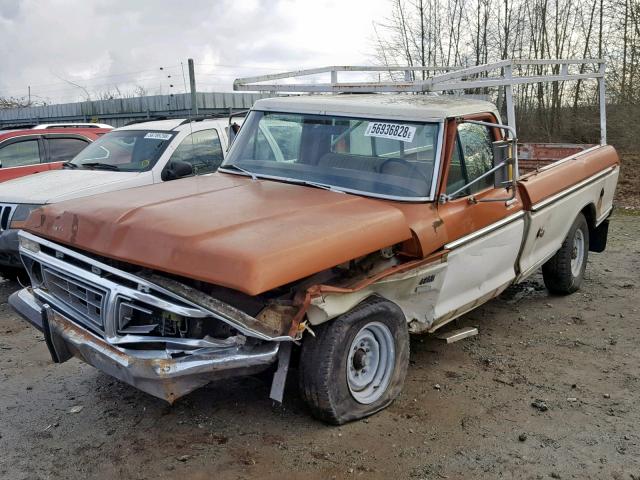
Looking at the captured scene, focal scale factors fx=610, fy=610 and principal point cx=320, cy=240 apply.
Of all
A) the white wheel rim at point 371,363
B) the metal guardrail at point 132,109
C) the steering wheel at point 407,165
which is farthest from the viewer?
the metal guardrail at point 132,109

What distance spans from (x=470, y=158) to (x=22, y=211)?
15.5 ft

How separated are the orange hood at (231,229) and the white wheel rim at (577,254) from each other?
11.0 feet

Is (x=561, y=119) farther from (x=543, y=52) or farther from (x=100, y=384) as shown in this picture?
(x=100, y=384)

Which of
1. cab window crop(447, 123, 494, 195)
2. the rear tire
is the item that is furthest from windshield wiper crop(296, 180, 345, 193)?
the rear tire

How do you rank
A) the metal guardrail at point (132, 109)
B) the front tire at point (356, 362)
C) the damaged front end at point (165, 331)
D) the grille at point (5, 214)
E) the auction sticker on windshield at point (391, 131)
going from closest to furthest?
the damaged front end at point (165, 331) < the front tire at point (356, 362) < the auction sticker on windshield at point (391, 131) < the grille at point (5, 214) < the metal guardrail at point (132, 109)

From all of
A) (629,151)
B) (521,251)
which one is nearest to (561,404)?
(521,251)

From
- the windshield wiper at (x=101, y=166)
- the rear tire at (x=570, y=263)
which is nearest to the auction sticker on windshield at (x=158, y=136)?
the windshield wiper at (x=101, y=166)

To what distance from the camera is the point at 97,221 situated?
3.61m

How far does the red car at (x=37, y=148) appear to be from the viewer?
9.30m

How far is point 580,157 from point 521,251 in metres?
1.80

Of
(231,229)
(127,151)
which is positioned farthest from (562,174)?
(127,151)

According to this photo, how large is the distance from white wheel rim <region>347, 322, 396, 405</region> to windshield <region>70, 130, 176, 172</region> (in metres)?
4.39

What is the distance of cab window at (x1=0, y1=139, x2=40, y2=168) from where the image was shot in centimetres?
931

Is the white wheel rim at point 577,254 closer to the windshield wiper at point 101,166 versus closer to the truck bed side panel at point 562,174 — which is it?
the truck bed side panel at point 562,174
